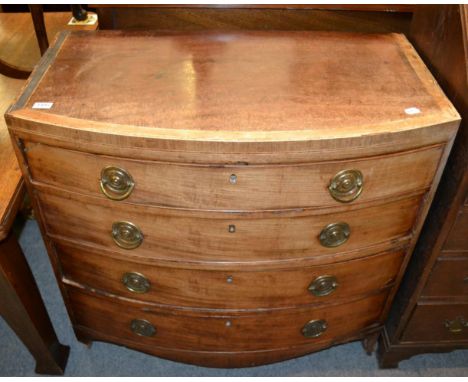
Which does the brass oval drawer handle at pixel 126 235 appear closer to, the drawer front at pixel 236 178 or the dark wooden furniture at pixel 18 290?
the drawer front at pixel 236 178

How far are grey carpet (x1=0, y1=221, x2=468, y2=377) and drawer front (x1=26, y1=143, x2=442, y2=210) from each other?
869 mm

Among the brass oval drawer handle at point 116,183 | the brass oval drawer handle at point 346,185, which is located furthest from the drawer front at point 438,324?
the brass oval drawer handle at point 116,183

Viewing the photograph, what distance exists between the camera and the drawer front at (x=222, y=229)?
3.68 feet

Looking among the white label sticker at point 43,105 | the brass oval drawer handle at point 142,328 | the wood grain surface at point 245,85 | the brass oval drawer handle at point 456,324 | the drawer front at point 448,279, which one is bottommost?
the brass oval drawer handle at point 456,324

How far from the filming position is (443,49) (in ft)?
3.84

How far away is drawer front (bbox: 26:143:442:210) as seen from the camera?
1.02m

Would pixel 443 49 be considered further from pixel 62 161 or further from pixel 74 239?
pixel 74 239

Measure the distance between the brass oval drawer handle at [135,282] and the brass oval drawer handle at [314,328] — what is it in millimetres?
499

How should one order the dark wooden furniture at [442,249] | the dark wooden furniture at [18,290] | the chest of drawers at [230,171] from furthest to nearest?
the dark wooden furniture at [18,290], the dark wooden furniture at [442,249], the chest of drawers at [230,171]

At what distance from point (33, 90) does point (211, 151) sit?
0.45 meters

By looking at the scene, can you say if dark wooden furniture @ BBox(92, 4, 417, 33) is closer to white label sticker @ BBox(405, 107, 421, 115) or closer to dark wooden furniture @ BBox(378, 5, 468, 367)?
dark wooden furniture @ BBox(378, 5, 468, 367)

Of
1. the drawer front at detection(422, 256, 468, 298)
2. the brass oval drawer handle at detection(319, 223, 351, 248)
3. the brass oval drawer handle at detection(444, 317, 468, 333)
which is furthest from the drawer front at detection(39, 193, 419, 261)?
the brass oval drawer handle at detection(444, 317, 468, 333)
